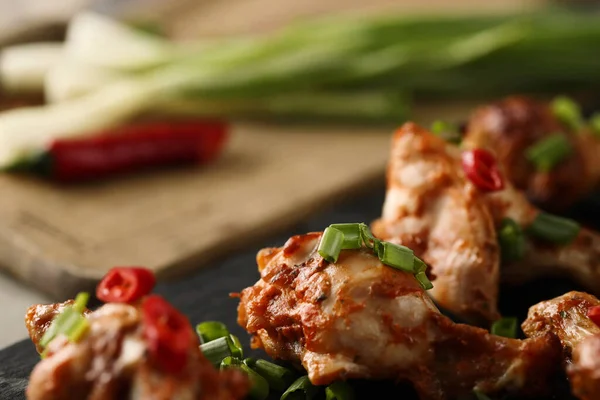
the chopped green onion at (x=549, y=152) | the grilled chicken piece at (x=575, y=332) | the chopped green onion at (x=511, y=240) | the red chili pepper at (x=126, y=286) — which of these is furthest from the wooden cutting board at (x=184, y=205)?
the grilled chicken piece at (x=575, y=332)

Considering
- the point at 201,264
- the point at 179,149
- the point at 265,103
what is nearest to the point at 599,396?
the point at 201,264

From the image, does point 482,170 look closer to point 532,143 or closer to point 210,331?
point 532,143

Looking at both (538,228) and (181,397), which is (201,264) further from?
(181,397)

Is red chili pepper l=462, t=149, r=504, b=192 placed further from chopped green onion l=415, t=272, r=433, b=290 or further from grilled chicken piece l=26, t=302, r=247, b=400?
grilled chicken piece l=26, t=302, r=247, b=400

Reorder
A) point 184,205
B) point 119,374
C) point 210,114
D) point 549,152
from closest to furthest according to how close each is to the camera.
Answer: point 119,374 → point 549,152 → point 184,205 → point 210,114

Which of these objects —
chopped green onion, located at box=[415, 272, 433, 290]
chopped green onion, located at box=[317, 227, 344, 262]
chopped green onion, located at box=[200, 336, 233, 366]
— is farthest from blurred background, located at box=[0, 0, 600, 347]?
chopped green onion, located at box=[415, 272, 433, 290]

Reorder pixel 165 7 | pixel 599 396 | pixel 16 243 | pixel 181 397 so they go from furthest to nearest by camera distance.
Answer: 1. pixel 165 7
2. pixel 16 243
3. pixel 599 396
4. pixel 181 397

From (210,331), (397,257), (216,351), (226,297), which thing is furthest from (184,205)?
(397,257)
